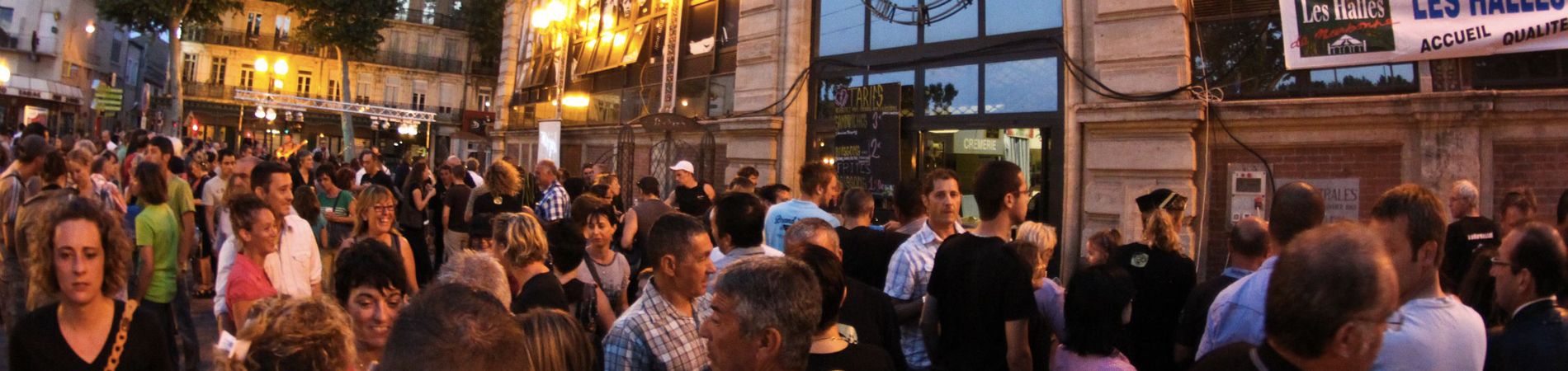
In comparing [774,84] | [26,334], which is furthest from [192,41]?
[26,334]

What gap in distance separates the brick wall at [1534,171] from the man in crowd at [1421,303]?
566cm

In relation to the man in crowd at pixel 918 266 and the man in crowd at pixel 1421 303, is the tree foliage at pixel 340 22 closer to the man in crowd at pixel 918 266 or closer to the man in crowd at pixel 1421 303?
the man in crowd at pixel 918 266

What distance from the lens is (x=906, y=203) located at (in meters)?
5.97

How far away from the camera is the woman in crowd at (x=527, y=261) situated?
422cm

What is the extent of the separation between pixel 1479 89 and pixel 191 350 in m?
10.00

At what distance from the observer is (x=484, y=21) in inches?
2008

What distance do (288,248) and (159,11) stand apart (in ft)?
118

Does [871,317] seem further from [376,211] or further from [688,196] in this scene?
[688,196]

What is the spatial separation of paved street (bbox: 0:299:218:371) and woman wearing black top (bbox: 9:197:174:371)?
3513 mm

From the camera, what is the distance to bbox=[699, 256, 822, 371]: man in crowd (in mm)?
2357

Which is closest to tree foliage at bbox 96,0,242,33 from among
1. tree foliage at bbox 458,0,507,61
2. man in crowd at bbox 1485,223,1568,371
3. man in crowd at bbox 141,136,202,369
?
tree foliage at bbox 458,0,507,61

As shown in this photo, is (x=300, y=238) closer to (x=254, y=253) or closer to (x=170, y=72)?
(x=254, y=253)

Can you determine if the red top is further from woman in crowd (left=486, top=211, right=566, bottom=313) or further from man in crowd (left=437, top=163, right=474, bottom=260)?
man in crowd (left=437, top=163, right=474, bottom=260)

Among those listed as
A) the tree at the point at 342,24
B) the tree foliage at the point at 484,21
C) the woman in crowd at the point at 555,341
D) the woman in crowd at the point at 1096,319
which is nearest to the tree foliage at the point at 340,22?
the tree at the point at 342,24
